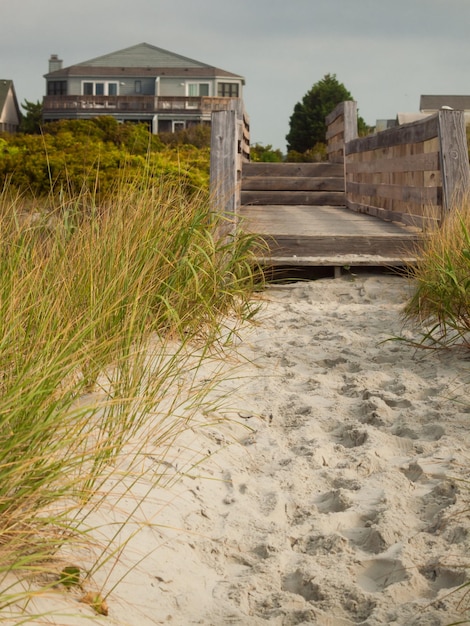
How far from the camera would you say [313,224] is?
904 centimetres

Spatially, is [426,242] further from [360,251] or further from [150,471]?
[150,471]

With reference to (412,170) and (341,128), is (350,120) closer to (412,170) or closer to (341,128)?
(341,128)

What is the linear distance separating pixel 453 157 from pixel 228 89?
4211cm

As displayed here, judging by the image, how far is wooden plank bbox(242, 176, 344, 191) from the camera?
41.2ft

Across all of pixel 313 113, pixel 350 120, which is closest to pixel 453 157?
pixel 350 120

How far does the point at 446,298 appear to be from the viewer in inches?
196

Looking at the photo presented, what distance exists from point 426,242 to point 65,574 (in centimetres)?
499

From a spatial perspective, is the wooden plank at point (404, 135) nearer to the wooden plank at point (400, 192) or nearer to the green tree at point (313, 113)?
the wooden plank at point (400, 192)

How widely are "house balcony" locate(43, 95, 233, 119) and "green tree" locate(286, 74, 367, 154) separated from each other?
385 cm

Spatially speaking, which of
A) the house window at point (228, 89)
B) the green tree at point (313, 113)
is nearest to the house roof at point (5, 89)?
the house window at point (228, 89)

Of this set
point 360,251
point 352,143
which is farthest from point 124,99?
point 360,251

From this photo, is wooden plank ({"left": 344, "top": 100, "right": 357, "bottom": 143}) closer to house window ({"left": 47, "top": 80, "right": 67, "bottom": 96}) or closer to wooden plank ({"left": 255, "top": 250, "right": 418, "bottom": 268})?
wooden plank ({"left": 255, "top": 250, "right": 418, "bottom": 268})

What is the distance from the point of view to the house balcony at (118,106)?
42.3m

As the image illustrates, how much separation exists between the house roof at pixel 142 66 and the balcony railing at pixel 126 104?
469 cm
